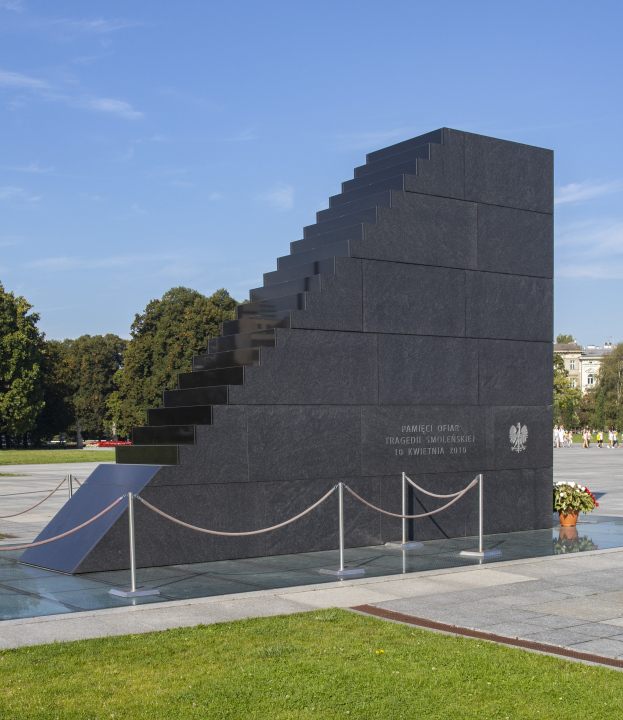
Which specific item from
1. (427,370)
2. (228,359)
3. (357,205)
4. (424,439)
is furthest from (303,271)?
(424,439)

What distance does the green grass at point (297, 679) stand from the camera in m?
5.14

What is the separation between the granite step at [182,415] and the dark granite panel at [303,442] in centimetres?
62

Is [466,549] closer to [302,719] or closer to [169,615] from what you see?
[169,615]

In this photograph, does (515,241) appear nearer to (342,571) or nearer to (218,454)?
(218,454)

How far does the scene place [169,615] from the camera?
7.84 metres

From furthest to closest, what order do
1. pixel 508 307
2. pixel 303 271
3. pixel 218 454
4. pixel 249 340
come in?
pixel 508 307
pixel 303 271
pixel 249 340
pixel 218 454

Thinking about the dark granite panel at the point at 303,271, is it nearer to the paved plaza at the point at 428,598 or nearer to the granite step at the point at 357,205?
the granite step at the point at 357,205

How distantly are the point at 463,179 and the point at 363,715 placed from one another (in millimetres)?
10130

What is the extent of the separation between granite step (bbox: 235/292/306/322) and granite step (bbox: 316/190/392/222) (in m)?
2.04

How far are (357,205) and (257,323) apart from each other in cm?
271

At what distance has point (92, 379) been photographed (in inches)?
3314

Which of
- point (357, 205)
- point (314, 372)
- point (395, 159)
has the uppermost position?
point (395, 159)

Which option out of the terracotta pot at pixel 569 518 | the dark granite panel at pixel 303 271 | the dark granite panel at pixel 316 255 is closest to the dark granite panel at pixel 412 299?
the dark granite panel at pixel 316 255

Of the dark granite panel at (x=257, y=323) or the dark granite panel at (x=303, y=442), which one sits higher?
the dark granite panel at (x=257, y=323)
